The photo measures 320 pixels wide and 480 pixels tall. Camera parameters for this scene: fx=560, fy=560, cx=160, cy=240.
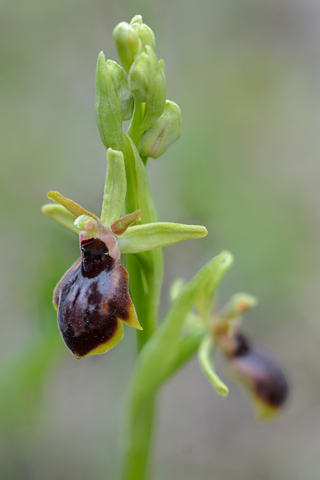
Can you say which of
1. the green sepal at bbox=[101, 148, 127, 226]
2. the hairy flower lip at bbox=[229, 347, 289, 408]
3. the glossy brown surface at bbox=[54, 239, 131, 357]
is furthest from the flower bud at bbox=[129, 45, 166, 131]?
the hairy flower lip at bbox=[229, 347, 289, 408]

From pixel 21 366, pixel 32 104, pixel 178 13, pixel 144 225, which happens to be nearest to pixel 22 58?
pixel 32 104

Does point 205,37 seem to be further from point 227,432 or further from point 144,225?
point 144,225

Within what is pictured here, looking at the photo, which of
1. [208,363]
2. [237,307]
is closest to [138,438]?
[208,363]

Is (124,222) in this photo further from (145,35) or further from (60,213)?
(145,35)

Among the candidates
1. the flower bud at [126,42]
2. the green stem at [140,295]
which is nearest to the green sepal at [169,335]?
the green stem at [140,295]

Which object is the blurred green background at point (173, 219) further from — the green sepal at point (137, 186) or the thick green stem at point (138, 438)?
the green sepal at point (137, 186)

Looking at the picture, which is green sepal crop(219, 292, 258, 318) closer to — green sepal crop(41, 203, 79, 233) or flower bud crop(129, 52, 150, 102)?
green sepal crop(41, 203, 79, 233)
